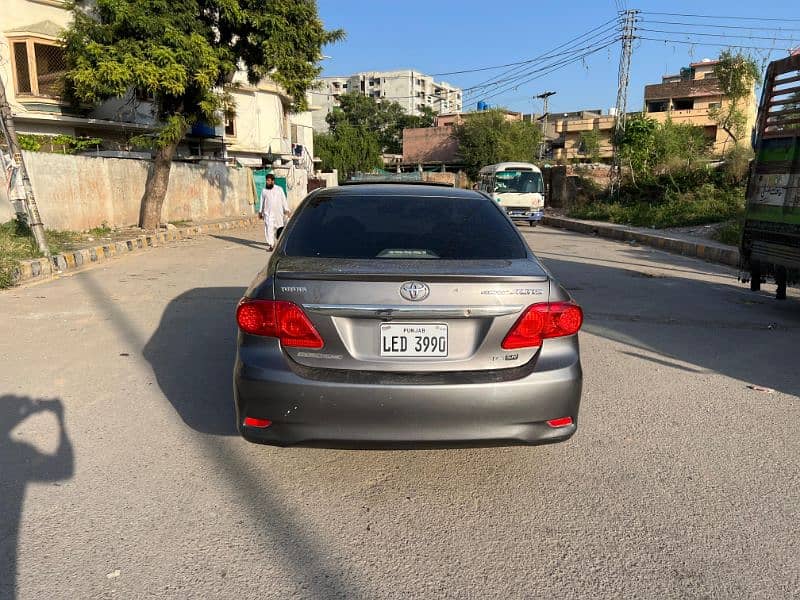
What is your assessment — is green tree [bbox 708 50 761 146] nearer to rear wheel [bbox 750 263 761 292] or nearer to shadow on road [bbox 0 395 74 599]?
rear wheel [bbox 750 263 761 292]

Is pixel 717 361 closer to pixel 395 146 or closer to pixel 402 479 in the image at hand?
pixel 402 479

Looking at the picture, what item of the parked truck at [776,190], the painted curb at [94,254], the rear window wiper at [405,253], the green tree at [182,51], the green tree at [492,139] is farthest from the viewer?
the green tree at [492,139]

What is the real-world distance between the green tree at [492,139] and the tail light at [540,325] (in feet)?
165

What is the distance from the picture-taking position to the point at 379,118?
260 ft

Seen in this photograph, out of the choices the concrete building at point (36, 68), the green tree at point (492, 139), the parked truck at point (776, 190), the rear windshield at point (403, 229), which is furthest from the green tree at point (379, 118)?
the rear windshield at point (403, 229)

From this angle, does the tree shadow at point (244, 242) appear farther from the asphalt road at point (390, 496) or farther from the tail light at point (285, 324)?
the tail light at point (285, 324)

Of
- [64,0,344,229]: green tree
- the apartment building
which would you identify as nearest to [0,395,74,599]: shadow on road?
[64,0,344,229]: green tree

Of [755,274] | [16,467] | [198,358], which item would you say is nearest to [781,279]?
[755,274]

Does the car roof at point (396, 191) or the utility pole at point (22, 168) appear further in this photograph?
the utility pole at point (22, 168)

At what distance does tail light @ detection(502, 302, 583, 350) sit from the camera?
2996 millimetres

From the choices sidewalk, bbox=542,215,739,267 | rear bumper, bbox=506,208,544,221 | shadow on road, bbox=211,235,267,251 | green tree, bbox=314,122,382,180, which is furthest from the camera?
green tree, bbox=314,122,382,180

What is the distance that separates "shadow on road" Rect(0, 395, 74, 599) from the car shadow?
0.75 meters

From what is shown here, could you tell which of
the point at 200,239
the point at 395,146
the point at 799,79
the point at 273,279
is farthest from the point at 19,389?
the point at 395,146

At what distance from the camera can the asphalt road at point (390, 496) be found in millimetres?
2537
